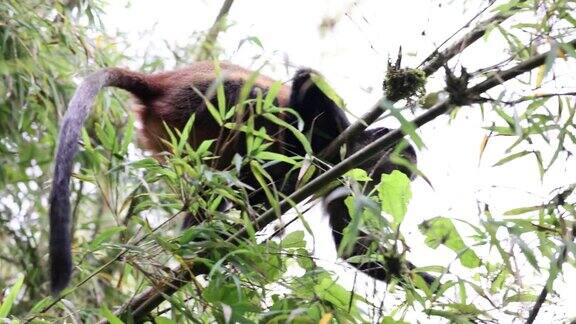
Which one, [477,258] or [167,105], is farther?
[167,105]

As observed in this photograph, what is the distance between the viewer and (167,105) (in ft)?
6.98

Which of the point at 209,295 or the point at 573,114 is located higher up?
the point at 573,114

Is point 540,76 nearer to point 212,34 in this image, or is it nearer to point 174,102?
point 174,102

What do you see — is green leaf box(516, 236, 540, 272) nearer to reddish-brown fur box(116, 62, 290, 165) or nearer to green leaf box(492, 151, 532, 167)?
green leaf box(492, 151, 532, 167)

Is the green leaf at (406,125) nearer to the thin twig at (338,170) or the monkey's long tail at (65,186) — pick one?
the thin twig at (338,170)

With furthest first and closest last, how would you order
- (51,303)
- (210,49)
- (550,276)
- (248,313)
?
(210,49), (51,303), (248,313), (550,276)

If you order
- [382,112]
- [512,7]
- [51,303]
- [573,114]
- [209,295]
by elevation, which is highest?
[512,7]

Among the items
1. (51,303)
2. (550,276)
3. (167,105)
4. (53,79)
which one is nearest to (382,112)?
(550,276)

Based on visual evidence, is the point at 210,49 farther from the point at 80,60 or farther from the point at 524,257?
the point at 524,257

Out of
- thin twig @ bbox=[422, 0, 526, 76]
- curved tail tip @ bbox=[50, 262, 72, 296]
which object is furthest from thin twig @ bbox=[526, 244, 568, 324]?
curved tail tip @ bbox=[50, 262, 72, 296]

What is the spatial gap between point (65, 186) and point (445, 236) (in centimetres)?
62

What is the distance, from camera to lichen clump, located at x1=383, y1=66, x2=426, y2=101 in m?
1.32

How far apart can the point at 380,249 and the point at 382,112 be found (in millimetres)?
236

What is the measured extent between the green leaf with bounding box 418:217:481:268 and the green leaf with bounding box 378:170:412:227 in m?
0.05
